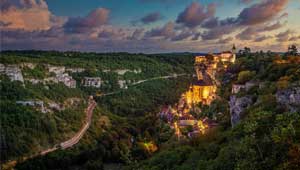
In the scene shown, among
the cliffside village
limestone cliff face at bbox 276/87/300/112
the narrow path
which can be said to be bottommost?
the narrow path

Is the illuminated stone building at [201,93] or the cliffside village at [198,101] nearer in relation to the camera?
the cliffside village at [198,101]

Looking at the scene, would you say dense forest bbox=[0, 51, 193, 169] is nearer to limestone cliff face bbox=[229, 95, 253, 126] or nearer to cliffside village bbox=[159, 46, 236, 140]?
cliffside village bbox=[159, 46, 236, 140]

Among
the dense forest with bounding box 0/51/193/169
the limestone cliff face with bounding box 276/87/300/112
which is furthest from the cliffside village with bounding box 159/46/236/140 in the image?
the limestone cliff face with bounding box 276/87/300/112

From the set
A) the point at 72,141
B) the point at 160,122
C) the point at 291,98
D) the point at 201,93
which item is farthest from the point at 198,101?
the point at 291,98

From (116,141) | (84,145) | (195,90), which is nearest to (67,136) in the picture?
(84,145)

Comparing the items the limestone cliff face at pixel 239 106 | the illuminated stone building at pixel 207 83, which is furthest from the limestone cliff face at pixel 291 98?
the illuminated stone building at pixel 207 83

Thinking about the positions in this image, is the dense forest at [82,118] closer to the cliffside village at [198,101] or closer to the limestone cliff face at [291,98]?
the cliffside village at [198,101]

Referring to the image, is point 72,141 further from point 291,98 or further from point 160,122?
point 291,98
